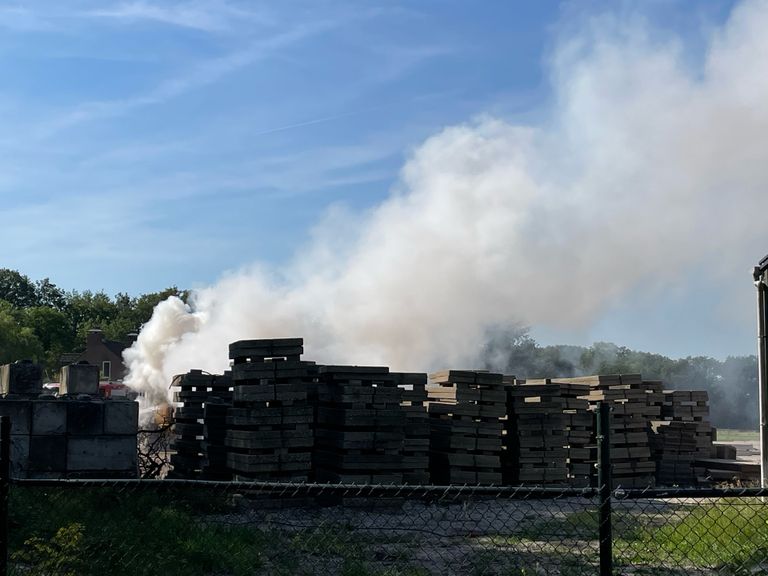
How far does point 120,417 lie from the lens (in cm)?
1309

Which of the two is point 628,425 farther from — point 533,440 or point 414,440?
point 414,440

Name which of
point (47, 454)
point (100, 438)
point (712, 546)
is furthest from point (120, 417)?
point (712, 546)

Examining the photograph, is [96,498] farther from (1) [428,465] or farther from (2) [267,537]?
(1) [428,465]

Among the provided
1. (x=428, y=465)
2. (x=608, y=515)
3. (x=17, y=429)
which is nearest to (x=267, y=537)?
(x=17, y=429)

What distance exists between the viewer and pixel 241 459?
47.5 feet

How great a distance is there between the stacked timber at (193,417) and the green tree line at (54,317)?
143 ft

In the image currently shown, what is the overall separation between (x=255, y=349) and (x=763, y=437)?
786 cm

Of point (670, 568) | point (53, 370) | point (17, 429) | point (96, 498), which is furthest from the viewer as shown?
point (53, 370)

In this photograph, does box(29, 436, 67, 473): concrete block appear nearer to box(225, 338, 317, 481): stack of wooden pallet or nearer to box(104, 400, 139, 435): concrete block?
box(104, 400, 139, 435): concrete block

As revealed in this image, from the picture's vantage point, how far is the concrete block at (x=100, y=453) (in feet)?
42.2

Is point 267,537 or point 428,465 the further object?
point 428,465

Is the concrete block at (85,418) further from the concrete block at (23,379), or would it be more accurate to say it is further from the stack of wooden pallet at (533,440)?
the stack of wooden pallet at (533,440)

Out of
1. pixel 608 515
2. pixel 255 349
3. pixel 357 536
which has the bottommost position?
pixel 357 536

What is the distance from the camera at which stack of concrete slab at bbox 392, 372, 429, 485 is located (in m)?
15.5
